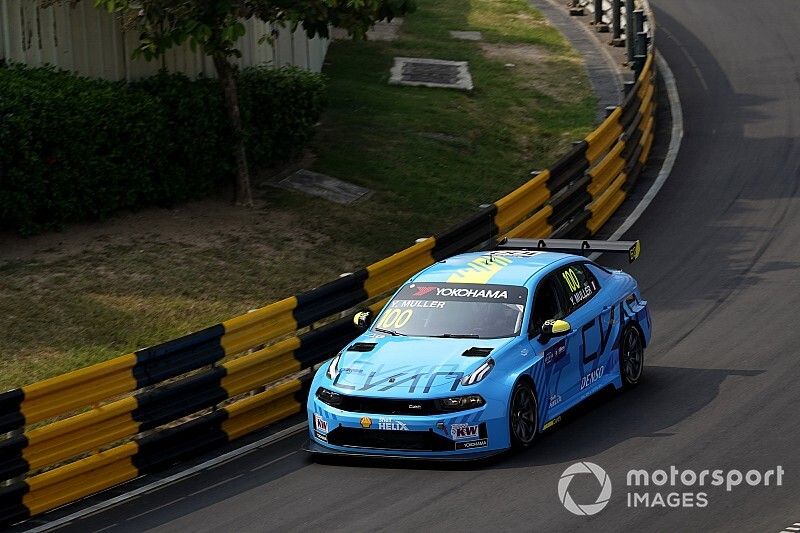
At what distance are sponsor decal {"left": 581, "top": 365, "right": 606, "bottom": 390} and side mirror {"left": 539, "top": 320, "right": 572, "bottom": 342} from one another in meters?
0.71

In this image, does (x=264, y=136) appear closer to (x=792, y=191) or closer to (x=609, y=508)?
(x=792, y=191)

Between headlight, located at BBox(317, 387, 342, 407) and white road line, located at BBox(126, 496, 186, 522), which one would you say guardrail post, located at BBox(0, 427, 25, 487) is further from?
headlight, located at BBox(317, 387, 342, 407)

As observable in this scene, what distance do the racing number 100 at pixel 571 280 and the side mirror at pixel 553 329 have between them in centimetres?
103

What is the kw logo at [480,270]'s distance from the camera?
43.0 ft

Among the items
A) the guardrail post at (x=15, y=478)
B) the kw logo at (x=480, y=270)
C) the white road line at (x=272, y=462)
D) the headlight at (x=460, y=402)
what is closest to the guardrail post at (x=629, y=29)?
the kw logo at (x=480, y=270)

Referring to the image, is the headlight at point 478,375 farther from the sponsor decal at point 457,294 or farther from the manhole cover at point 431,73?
the manhole cover at point 431,73

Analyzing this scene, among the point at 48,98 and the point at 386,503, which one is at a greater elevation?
the point at 48,98

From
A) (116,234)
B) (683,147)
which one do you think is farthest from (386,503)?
(683,147)

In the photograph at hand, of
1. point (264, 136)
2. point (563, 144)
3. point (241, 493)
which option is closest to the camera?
point (241, 493)

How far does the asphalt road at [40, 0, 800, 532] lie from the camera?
1044cm

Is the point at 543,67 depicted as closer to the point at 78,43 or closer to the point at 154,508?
the point at 78,43

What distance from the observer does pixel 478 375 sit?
1158 cm

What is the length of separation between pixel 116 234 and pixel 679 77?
15398 millimetres

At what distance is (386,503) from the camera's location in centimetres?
1084
